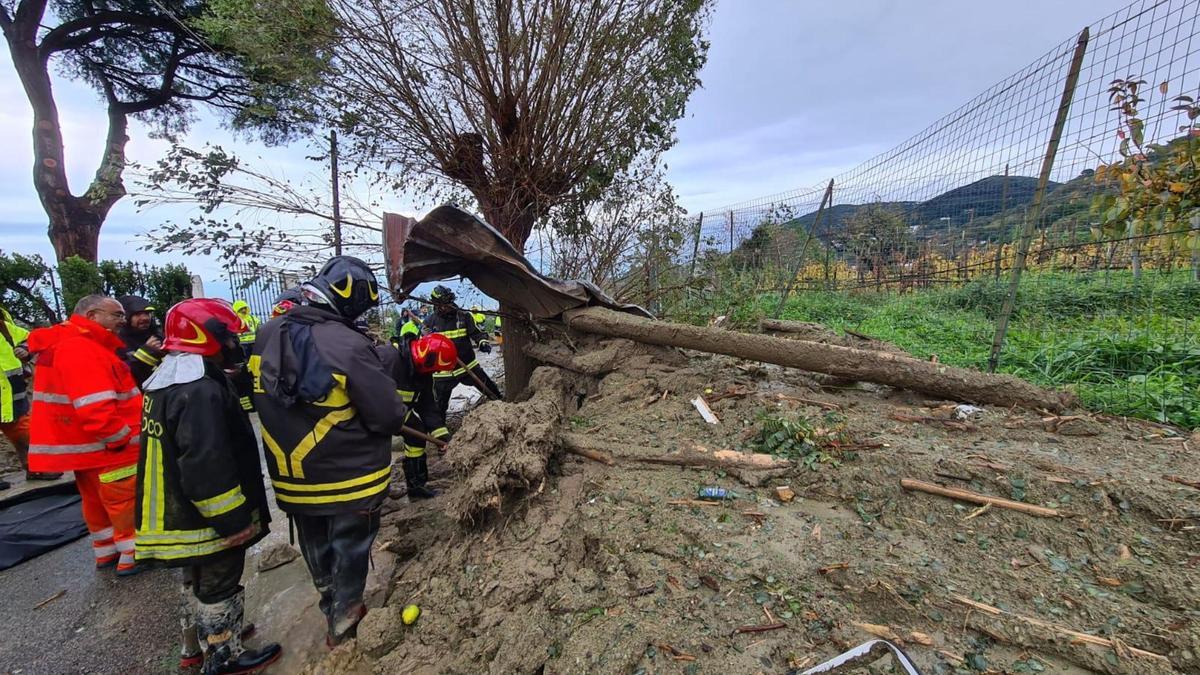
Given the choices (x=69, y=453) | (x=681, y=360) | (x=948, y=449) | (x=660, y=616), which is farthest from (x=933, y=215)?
(x=69, y=453)

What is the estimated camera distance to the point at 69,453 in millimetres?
3055

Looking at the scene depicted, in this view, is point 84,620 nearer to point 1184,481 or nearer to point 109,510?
point 109,510

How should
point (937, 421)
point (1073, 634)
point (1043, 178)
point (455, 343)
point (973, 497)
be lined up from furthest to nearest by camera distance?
point (455, 343) < point (1043, 178) < point (937, 421) < point (973, 497) < point (1073, 634)

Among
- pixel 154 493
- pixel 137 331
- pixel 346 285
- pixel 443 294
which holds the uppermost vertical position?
pixel 346 285

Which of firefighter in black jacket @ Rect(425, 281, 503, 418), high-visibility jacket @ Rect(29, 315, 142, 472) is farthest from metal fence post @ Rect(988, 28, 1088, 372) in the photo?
high-visibility jacket @ Rect(29, 315, 142, 472)

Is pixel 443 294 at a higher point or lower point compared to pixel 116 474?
higher

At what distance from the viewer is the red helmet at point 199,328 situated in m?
2.20

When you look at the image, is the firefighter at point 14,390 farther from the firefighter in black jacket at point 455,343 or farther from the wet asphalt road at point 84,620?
the firefighter in black jacket at point 455,343

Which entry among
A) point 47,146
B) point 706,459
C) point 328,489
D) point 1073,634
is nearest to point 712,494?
point 706,459

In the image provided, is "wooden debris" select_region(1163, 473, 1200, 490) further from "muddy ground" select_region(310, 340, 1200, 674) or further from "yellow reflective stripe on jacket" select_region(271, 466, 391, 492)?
"yellow reflective stripe on jacket" select_region(271, 466, 391, 492)

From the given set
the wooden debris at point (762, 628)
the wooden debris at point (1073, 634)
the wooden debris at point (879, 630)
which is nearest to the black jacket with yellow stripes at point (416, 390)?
the wooden debris at point (762, 628)

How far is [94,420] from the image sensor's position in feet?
9.66

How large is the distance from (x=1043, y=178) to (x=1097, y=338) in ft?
4.36

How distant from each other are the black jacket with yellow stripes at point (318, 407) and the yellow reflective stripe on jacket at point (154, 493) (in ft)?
1.41
